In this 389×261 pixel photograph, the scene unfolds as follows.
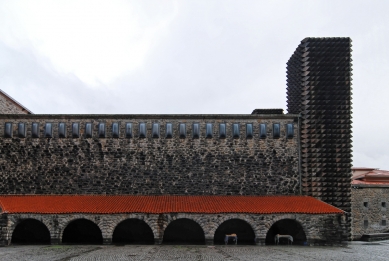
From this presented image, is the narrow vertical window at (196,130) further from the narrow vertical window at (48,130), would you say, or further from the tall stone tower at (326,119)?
the narrow vertical window at (48,130)

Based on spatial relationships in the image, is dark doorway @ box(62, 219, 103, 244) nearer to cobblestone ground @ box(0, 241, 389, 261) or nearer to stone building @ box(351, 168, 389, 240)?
cobblestone ground @ box(0, 241, 389, 261)

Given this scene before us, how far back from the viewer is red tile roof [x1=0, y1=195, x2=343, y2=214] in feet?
79.6

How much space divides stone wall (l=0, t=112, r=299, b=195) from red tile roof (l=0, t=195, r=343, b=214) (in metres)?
0.91

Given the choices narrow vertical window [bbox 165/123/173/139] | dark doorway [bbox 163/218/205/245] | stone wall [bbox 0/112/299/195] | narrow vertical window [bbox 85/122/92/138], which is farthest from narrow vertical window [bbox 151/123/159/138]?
dark doorway [bbox 163/218/205/245]

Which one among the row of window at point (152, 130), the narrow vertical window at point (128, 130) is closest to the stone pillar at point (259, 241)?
the row of window at point (152, 130)

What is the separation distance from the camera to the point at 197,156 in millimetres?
28453

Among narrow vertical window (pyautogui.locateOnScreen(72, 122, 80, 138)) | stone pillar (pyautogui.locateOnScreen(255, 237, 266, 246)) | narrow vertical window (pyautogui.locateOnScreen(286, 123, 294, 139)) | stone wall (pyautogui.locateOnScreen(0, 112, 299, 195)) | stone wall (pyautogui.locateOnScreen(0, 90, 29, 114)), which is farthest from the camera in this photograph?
stone wall (pyautogui.locateOnScreen(0, 90, 29, 114))

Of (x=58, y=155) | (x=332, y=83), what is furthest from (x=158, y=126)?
(x=332, y=83)

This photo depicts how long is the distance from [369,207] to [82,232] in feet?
75.0

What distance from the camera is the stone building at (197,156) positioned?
90.2 feet

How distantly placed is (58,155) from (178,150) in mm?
7731

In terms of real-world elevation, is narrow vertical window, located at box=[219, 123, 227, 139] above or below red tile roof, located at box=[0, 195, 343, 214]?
above

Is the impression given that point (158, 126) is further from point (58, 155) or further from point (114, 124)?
point (58, 155)

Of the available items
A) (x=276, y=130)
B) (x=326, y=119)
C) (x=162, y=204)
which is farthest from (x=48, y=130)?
(x=326, y=119)
